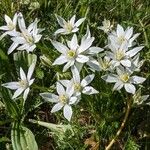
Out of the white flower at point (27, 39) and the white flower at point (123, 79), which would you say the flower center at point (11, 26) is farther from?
the white flower at point (123, 79)

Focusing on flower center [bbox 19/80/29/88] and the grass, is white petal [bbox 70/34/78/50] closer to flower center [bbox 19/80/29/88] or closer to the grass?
the grass

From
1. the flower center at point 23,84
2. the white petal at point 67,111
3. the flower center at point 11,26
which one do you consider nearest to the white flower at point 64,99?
the white petal at point 67,111

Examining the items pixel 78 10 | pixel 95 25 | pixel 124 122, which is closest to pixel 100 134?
pixel 124 122

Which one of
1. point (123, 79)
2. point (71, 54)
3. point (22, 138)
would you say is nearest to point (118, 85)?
point (123, 79)

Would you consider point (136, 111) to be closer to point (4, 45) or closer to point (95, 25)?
point (95, 25)

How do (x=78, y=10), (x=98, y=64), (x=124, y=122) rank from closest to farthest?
(x=98, y=64)
(x=124, y=122)
(x=78, y=10)

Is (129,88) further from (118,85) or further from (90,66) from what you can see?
(90,66)
